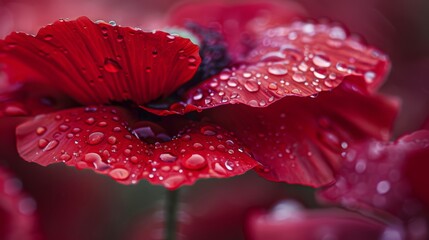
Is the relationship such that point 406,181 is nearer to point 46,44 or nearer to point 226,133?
point 226,133

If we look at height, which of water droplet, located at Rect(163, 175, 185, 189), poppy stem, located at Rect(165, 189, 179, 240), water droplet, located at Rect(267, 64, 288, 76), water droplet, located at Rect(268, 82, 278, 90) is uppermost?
water droplet, located at Rect(268, 82, 278, 90)

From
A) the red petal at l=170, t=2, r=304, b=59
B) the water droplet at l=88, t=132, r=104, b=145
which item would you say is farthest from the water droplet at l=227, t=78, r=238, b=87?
the red petal at l=170, t=2, r=304, b=59

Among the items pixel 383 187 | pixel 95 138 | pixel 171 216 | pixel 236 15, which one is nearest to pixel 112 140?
pixel 95 138

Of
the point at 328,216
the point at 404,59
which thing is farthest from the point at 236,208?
the point at 404,59

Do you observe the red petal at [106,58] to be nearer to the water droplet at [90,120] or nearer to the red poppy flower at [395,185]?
the water droplet at [90,120]

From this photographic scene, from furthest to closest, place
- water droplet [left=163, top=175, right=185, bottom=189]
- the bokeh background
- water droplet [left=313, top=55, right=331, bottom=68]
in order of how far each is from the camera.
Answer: the bokeh background, water droplet [left=313, top=55, right=331, bottom=68], water droplet [left=163, top=175, right=185, bottom=189]

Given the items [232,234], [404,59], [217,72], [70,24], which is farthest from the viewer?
[404,59]

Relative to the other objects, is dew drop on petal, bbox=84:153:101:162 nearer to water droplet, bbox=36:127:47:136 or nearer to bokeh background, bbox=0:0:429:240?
water droplet, bbox=36:127:47:136

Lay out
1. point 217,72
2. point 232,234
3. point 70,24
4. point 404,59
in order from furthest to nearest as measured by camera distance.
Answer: point 404,59 → point 232,234 → point 217,72 → point 70,24
